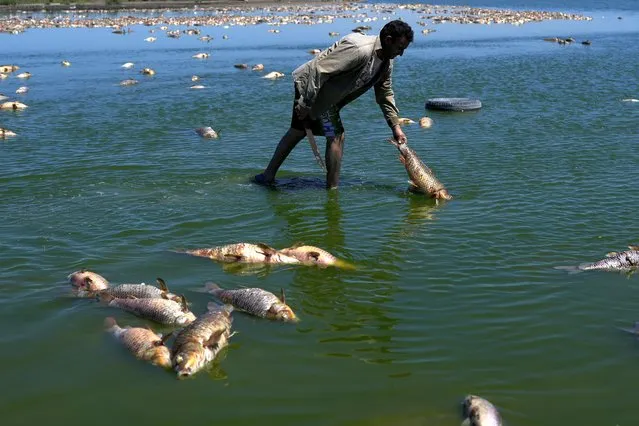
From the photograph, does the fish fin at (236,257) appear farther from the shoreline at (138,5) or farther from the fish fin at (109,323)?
the shoreline at (138,5)

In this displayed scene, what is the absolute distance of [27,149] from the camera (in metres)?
12.9

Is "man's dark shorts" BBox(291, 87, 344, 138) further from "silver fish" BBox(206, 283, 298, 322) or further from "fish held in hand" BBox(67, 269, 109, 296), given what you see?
"fish held in hand" BBox(67, 269, 109, 296)

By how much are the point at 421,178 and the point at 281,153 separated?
2.02 meters

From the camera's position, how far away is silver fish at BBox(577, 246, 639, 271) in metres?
7.12

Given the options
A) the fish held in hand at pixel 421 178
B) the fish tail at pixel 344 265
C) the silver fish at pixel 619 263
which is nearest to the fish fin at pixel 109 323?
the fish tail at pixel 344 265

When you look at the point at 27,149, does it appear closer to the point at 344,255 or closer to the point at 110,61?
the point at 344,255

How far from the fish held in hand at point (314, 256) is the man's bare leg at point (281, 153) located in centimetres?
290

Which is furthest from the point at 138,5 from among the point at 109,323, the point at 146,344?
the point at 146,344

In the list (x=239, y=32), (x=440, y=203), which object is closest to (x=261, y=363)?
(x=440, y=203)

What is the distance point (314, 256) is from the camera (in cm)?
742

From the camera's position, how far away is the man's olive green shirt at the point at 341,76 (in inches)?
351

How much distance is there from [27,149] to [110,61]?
15.8 metres

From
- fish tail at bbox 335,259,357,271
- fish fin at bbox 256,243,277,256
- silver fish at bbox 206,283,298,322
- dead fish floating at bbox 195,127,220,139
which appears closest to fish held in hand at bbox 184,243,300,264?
fish fin at bbox 256,243,277,256

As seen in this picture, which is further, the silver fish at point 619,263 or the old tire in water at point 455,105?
the old tire in water at point 455,105
